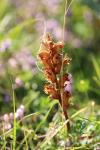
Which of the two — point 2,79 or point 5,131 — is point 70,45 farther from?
point 5,131

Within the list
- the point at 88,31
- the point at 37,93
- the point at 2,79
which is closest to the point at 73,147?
the point at 37,93

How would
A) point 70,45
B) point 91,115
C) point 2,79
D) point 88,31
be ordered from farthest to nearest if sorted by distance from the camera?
1. point 88,31
2. point 70,45
3. point 2,79
4. point 91,115

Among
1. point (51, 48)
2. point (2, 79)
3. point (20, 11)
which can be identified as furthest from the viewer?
point (20, 11)

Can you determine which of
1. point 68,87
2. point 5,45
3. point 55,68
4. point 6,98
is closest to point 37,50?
point 5,45

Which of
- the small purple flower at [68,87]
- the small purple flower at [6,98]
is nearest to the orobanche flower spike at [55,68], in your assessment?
the small purple flower at [68,87]

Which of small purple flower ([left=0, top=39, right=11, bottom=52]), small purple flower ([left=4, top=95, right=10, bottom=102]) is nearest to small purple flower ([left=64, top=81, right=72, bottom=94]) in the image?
small purple flower ([left=4, top=95, right=10, bottom=102])

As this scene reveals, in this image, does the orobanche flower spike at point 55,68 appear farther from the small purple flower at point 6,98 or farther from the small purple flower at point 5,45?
the small purple flower at point 5,45

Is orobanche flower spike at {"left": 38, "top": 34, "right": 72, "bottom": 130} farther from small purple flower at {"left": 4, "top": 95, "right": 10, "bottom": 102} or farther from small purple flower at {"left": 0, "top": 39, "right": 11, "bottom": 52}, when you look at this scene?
small purple flower at {"left": 0, "top": 39, "right": 11, "bottom": 52}
